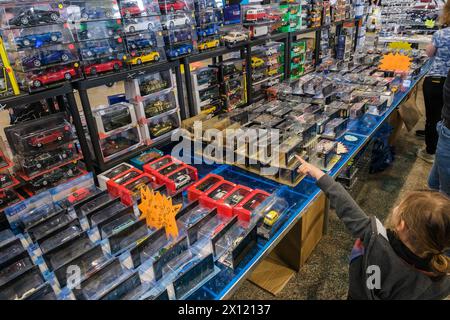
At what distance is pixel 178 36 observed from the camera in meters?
2.64

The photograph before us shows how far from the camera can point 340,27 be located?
542cm

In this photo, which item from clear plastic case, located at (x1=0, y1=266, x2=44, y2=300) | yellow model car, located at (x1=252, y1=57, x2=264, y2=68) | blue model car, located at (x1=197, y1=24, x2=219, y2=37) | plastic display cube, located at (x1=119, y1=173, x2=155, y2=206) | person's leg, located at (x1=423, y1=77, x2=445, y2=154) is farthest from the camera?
person's leg, located at (x1=423, y1=77, x2=445, y2=154)

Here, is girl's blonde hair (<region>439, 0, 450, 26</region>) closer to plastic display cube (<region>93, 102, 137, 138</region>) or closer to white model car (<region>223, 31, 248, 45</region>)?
white model car (<region>223, 31, 248, 45</region>)

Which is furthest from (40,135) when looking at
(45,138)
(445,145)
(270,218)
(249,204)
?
(445,145)

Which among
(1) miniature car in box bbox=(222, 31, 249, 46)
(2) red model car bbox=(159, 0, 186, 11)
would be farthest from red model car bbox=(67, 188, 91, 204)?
(1) miniature car in box bbox=(222, 31, 249, 46)

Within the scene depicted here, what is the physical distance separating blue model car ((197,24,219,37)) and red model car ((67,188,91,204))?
65.0 inches

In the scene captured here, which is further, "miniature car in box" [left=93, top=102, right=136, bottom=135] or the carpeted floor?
the carpeted floor

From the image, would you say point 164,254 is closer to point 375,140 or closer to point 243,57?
point 243,57

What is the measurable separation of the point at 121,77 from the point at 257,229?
144 cm

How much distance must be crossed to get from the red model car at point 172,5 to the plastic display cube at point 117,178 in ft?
4.39

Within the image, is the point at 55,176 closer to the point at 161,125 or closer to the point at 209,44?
the point at 161,125

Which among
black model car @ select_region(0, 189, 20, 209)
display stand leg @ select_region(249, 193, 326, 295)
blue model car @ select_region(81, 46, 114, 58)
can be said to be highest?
blue model car @ select_region(81, 46, 114, 58)

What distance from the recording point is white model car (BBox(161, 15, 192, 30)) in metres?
2.57
